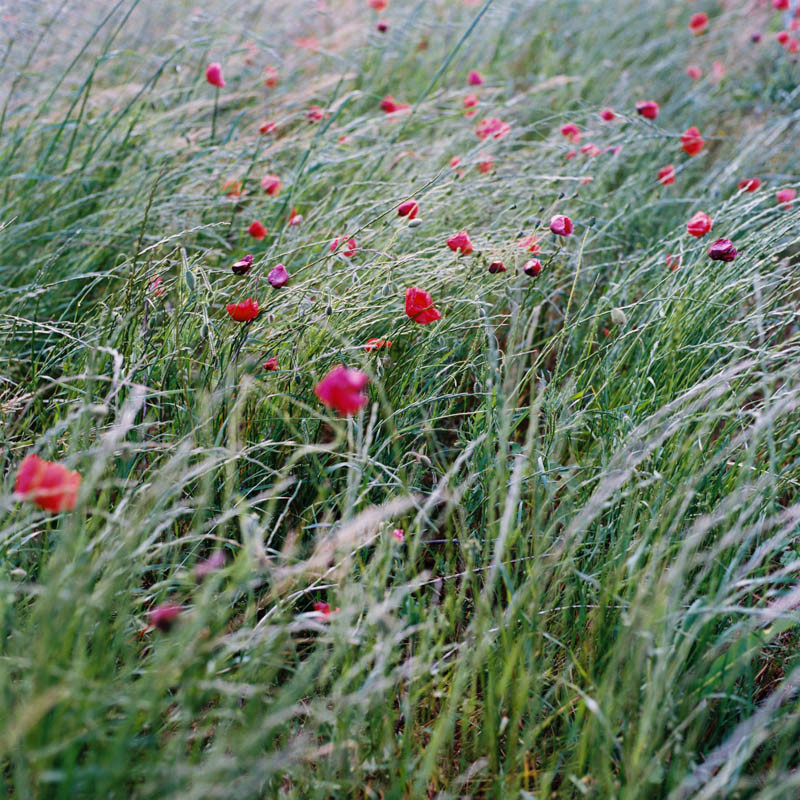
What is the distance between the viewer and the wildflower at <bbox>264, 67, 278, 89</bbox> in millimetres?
2768

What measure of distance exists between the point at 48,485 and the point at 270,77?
2.23 metres

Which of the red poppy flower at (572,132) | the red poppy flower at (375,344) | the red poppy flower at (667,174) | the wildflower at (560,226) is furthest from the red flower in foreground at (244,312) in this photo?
the red poppy flower at (572,132)

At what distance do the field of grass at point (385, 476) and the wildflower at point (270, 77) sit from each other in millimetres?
91

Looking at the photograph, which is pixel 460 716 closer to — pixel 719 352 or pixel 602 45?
pixel 719 352

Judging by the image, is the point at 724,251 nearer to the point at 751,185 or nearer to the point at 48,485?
the point at 751,185

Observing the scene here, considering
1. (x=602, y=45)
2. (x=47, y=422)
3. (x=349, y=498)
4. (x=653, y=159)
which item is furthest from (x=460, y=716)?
(x=602, y=45)

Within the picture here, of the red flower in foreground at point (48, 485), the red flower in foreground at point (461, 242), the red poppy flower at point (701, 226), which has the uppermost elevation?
the red flower in foreground at point (48, 485)

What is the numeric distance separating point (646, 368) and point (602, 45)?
2863 mm

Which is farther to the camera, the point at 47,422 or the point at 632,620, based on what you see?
the point at 47,422

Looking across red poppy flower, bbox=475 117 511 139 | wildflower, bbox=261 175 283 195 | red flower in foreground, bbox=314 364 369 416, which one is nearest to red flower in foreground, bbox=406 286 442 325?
red flower in foreground, bbox=314 364 369 416

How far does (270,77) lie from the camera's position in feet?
9.05

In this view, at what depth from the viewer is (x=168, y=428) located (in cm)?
160

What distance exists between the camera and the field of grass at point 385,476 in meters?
0.95

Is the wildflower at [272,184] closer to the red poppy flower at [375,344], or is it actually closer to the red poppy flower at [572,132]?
the red poppy flower at [375,344]
